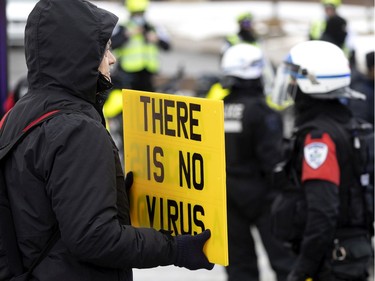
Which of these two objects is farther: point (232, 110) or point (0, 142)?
point (232, 110)

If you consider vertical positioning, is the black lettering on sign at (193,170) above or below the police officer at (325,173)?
above

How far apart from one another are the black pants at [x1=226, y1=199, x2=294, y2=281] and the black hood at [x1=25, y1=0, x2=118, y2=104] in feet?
11.5

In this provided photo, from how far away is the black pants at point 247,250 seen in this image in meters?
6.58

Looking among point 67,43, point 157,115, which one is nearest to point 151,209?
point 157,115

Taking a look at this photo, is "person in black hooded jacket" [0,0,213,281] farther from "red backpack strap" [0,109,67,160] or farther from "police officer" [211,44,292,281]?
"police officer" [211,44,292,281]

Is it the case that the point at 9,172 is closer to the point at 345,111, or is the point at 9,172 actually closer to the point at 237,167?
the point at 345,111

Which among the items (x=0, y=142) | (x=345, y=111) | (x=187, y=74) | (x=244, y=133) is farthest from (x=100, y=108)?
(x=187, y=74)

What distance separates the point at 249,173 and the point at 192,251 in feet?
10.8

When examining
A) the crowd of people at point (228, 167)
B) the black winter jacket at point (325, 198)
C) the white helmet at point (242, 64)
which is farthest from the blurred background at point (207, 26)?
the black winter jacket at point (325, 198)

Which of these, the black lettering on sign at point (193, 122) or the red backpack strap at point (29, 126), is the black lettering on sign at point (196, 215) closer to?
the black lettering on sign at point (193, 122)

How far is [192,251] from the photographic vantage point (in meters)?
3.34

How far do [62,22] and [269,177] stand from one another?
356cm

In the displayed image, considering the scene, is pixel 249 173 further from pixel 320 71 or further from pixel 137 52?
pixel 137 52

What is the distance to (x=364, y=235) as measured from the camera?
192 inches
